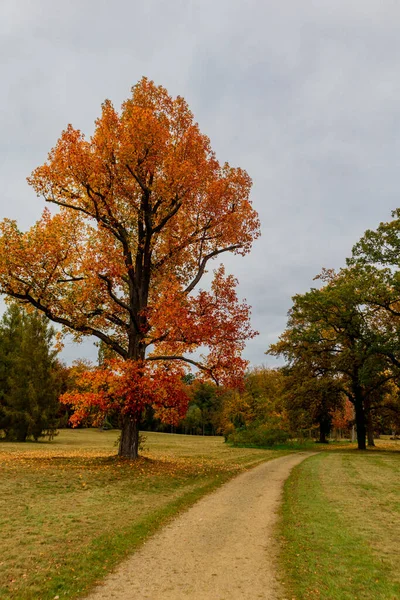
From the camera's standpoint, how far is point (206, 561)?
6871 mm

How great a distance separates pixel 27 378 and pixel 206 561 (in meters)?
39.3

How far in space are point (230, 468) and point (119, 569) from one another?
14161 millimetres

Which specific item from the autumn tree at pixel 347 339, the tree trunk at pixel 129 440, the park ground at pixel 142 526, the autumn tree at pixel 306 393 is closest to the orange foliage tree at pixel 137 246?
the tree trunk at pixel 129 440

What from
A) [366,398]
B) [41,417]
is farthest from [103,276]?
[366,398]

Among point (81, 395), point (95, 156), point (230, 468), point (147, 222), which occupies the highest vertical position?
point (95, 156)

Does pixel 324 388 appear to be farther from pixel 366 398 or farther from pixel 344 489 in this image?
pixel 344 489

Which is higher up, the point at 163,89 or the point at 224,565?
the point at 163,89

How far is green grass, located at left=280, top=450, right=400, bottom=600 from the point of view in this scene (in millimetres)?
5984

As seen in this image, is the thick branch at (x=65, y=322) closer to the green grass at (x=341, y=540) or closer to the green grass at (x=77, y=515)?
the green grass at (x=77, y=515)

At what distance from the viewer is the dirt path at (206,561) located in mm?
5656

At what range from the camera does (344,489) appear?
573 inches

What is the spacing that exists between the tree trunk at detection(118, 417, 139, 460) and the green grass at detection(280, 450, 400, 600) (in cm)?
721

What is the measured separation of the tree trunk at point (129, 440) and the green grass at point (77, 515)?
102 cm

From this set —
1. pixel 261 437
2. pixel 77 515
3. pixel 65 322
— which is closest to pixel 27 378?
pixel 261 437
